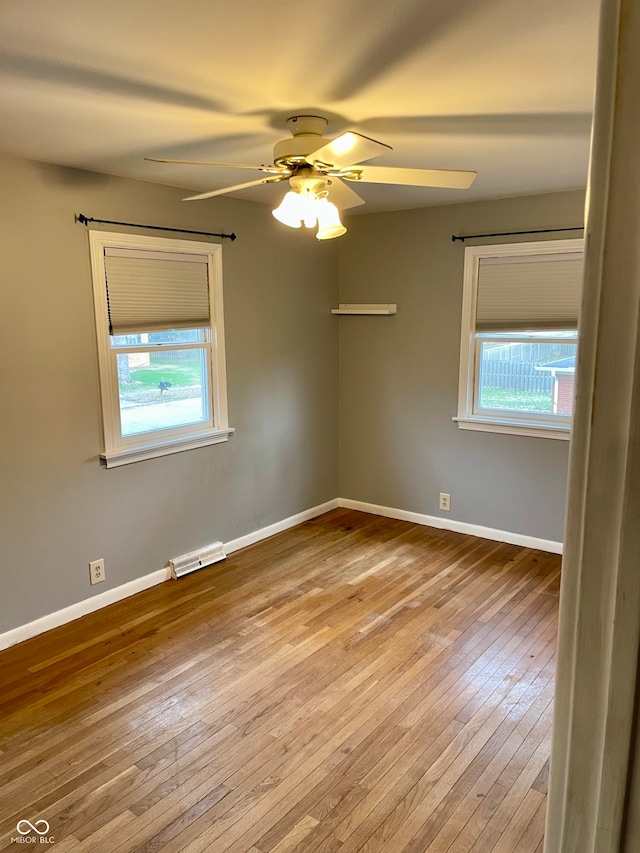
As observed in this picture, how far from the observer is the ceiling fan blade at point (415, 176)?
2.35 metres

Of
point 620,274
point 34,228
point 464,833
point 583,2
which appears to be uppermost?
point 583,2

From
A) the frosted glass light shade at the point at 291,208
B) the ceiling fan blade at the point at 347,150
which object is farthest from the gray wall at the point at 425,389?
the ceiling fan blade at the point at 347,150

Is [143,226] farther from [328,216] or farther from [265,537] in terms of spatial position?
[265,537]

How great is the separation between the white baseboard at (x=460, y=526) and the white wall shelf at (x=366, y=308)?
5.30 ft

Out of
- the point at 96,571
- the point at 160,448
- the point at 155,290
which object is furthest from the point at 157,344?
the point at 96,571

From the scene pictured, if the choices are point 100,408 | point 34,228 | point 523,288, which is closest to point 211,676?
point 100,408

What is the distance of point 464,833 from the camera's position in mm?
2004

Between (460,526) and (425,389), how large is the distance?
1.10 metres

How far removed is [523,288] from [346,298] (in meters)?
1.45

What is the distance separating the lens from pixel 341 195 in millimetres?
2717

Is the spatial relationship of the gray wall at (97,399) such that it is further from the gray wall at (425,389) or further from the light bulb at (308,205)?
the light bulb at (308,205)

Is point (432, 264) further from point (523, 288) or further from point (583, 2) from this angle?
point (583, 2)

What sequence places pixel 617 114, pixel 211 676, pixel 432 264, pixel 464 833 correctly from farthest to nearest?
pixel 432 264, pixel 211 676, pixel 464 833, pixel 617 114

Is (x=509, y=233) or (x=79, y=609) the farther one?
(x=509, y=233)
